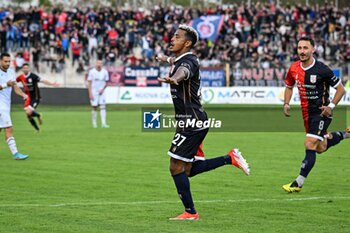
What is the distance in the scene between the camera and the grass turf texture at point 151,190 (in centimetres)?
1017

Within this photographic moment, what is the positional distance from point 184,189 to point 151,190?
3375mm

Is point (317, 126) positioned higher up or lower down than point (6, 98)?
higher up

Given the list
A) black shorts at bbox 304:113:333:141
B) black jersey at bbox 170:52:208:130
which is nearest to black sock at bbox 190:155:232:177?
black jersey at bbox 170:52:208:130

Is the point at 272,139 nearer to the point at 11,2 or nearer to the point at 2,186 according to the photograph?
the point at 2,186

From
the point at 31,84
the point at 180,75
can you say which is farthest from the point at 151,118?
the point at 31,84

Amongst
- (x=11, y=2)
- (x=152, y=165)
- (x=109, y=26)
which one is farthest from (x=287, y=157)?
(x=11, y=2)

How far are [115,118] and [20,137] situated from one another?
10.4m

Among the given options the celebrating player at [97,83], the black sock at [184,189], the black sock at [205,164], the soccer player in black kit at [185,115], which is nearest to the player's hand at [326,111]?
the black sock at [205,164]

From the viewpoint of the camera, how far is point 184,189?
1032cm

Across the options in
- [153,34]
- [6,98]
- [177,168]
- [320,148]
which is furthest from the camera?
[153,34]

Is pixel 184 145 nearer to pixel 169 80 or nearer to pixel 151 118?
pixel 169 80

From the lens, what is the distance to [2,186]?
14.2 meters

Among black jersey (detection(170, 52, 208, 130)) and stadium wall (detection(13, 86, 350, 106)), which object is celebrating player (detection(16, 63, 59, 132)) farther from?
black jersey (detection(170, 52, 208, 130))

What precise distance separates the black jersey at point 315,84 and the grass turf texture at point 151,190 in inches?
58.2
